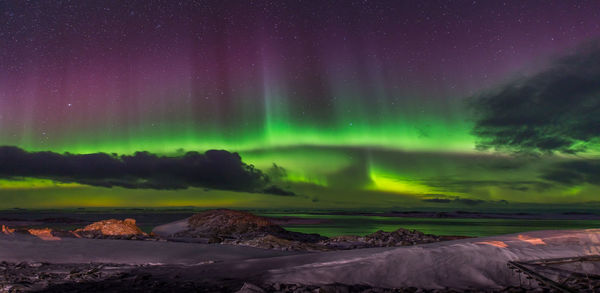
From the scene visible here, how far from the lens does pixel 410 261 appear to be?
870cm

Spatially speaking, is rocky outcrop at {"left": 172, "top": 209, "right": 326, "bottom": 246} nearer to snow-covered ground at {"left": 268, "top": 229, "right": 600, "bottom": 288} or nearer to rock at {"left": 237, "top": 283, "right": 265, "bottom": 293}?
snow-covered ground at {"left": 268, "top": 229, "right": 600, "bottom": 288}

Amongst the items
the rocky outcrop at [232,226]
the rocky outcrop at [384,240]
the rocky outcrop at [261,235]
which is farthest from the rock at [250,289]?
the rocky outcrop at [232,226]

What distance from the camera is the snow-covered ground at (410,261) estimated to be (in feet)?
26.2

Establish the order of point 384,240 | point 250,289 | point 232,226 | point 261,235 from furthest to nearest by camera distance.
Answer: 1. point 232,226
2. point 261,235
3. point 384,240
4. point 250,289

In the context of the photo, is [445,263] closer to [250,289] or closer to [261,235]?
[250,289]

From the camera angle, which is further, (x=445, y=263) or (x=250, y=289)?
(x=445, y=263)

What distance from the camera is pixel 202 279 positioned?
8.37 metres

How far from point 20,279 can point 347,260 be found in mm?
5868

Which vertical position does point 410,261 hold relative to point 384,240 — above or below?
above

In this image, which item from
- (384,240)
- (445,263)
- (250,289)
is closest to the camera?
(250,289)

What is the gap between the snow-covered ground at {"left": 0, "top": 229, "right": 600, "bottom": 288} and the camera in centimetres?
798

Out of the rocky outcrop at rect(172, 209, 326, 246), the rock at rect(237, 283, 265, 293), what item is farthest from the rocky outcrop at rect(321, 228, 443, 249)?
the rock at rect(237, 283, 265, 293)

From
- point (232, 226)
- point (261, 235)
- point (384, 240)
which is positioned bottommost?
point (384, 240)

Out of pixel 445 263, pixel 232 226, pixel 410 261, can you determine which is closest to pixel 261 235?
pixel 232 226
